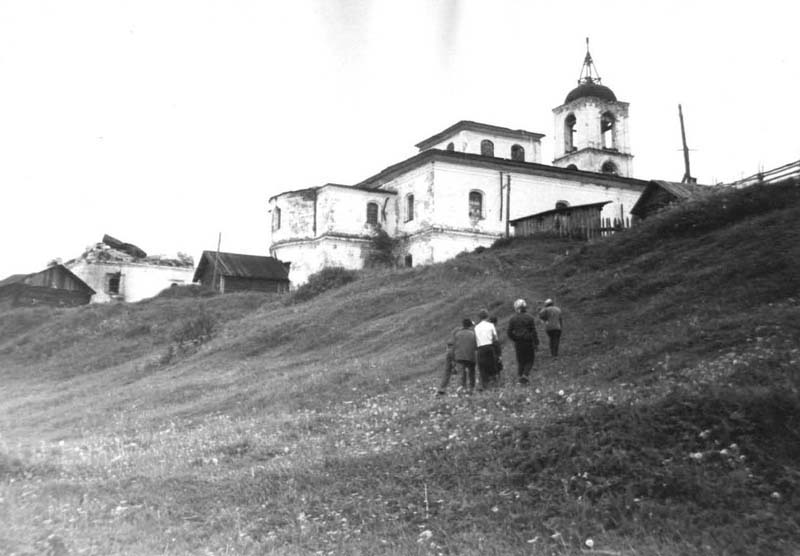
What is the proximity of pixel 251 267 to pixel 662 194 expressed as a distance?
27172 mm

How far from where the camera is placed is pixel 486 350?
50.7 feet

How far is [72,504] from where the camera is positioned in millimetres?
10469

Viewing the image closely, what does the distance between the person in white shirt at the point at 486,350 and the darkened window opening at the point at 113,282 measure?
168ft

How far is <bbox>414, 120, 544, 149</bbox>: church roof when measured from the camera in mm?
50312

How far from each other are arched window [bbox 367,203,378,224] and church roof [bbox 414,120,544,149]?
7908 millimetres

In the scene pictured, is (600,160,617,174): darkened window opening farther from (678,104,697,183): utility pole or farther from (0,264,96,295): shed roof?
(0,264,96,295): shed roof

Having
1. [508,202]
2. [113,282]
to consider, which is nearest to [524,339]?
[508,202]

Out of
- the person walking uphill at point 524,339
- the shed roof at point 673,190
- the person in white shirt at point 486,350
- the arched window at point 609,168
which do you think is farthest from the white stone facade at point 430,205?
the person walking uphill at point 524,339

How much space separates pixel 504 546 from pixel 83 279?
192 ft

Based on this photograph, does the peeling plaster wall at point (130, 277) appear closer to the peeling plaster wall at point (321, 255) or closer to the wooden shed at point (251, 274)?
the wooden shed at point (251, 274)

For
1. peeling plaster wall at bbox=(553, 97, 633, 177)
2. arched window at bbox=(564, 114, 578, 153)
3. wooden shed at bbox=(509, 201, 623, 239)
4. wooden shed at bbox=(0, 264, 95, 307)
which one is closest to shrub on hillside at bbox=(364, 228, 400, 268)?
wooden shed at bbox=(509, 201, 623, 239)

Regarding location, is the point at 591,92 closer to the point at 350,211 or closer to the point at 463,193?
the point at 463,193

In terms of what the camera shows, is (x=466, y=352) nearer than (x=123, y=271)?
Yes

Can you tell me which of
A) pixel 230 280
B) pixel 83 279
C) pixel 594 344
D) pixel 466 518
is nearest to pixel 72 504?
pixel 466 518
